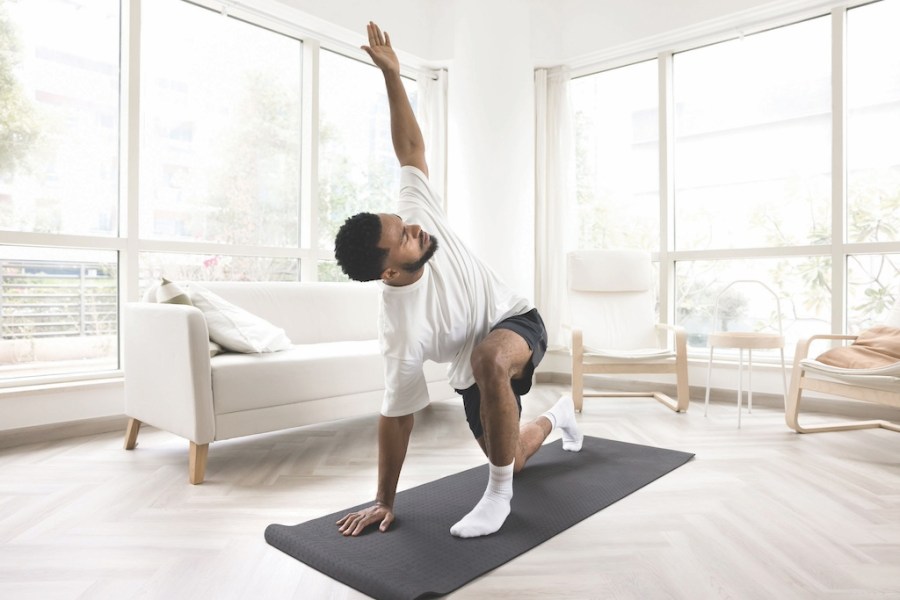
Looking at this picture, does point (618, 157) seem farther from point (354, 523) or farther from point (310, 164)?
point (354, 523)

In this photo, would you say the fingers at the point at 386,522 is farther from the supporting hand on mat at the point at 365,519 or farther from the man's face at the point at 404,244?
the man's face at the point at 404,244

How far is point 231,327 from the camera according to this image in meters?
2.75

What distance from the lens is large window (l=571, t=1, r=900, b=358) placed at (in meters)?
3.88

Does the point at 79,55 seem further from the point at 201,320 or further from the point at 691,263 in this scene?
the point at 691,263

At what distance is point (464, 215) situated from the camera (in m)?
4.80

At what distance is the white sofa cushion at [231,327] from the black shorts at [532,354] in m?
1.14

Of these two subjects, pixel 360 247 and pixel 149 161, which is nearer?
pixel 360 247

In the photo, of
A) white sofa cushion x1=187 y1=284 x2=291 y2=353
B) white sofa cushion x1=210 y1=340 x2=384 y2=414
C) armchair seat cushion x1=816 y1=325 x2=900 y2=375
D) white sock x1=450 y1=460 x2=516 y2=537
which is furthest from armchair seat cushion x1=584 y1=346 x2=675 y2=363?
white sock x1=450 y1=460 x2=516 y2=537

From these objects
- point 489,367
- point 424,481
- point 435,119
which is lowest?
point 424,481

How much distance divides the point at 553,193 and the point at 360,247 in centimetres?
372

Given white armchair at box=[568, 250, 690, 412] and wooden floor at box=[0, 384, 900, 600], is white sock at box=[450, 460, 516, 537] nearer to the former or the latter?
wooden floor at box=[0, 384, 900, 600]

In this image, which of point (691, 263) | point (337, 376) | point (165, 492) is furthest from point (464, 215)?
point (165, 492)

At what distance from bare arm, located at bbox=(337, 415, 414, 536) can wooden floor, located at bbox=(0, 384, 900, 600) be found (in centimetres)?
23

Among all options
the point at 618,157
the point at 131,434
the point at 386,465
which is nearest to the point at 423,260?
the point at 386,465
